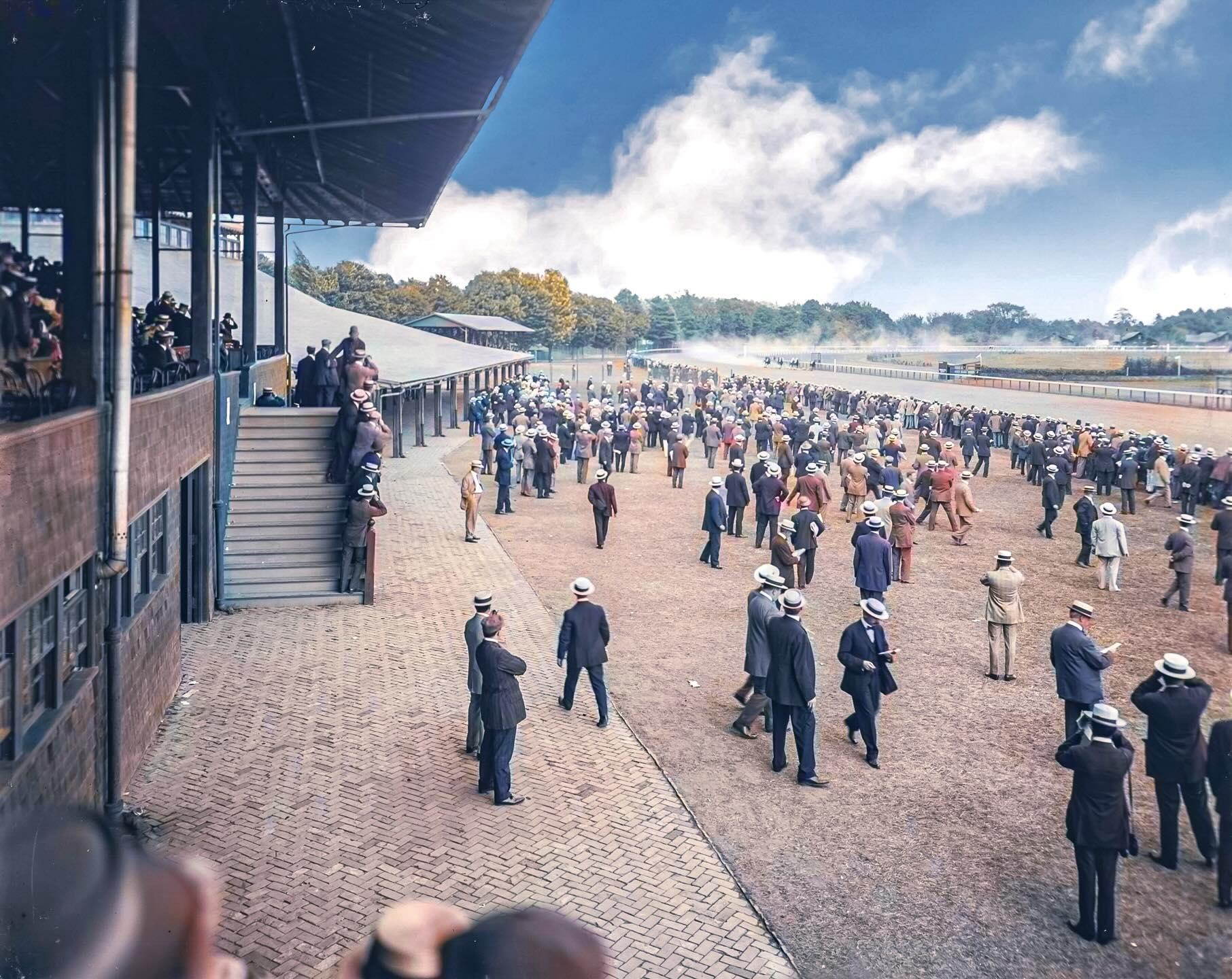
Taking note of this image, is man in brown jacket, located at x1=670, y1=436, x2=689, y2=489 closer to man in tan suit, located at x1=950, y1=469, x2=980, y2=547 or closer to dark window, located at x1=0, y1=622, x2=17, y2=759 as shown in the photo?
man in tan suit, located at x1=950, y1=469, x2=980, y2=547

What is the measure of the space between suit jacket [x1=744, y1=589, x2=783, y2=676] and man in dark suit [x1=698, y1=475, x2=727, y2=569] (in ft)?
23.5

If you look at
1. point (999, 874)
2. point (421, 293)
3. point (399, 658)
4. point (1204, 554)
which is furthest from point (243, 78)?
point (421, 293)

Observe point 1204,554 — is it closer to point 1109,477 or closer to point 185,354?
point 1109,477

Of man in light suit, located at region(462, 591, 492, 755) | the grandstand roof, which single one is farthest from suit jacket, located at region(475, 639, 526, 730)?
the grandstand roof

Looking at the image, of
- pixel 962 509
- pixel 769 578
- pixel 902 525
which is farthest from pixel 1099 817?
pixel 962 509

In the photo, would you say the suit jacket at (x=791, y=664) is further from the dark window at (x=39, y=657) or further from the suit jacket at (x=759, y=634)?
the dark window at (x=39, y=657)

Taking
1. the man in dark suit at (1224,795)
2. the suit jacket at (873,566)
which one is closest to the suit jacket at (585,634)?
the suit jacket at (873,566)

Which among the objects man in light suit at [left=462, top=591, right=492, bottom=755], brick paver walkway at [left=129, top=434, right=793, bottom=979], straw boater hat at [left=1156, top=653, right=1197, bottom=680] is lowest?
brick paver walkway at [left=129, top=434, right=793, bottom=979]

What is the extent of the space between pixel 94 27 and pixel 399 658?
7.05m

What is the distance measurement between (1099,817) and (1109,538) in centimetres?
1031

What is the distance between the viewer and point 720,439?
31391 millimetres

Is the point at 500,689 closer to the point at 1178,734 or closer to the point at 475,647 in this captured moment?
the point at 475,647

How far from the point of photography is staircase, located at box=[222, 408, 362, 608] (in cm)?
1423

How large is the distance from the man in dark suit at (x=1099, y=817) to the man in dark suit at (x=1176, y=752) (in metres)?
0.95
